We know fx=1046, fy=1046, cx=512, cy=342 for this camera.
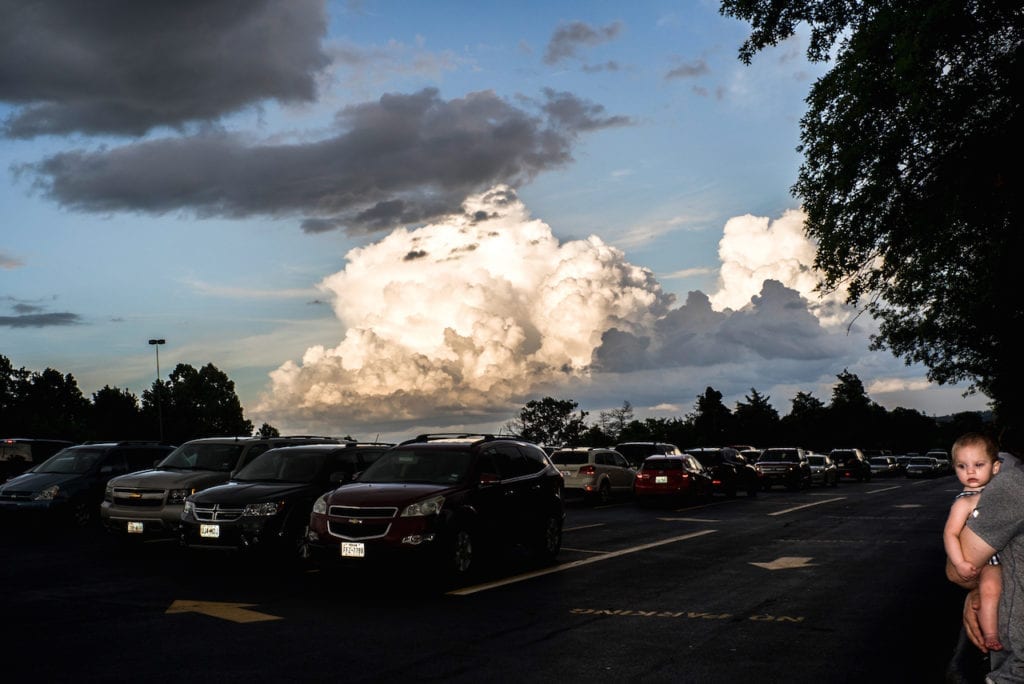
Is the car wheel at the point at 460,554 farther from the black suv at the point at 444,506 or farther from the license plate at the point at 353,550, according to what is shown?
the license plate at the point at 353,550

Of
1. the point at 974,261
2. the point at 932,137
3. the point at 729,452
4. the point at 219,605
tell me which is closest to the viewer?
the point at 219,605

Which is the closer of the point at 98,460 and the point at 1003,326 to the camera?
the point at 98,460

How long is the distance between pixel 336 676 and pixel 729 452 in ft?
102

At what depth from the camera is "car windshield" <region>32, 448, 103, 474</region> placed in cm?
2139

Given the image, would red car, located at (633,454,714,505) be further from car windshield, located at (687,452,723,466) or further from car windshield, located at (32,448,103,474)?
car windshield, located at (32,448,103,474)

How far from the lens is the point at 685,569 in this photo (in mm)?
14477

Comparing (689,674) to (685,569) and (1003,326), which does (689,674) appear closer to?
(685,569)

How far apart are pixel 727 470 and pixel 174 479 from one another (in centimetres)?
2226

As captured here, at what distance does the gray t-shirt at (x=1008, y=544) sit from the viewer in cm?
419

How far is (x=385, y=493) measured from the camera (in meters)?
13.2

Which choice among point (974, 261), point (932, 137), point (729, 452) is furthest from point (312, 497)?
point (729, 452)

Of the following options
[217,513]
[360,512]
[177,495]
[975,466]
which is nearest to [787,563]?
[360,512]

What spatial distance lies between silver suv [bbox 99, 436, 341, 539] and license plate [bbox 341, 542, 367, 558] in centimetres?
519

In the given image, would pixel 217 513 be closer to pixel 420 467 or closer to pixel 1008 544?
pixel 420 467
